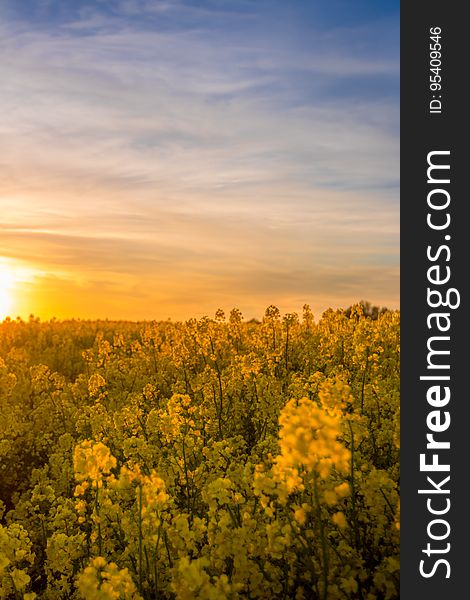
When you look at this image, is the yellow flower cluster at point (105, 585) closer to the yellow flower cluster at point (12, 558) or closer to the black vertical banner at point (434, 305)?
the yellow flower cluster at point (12, 558)

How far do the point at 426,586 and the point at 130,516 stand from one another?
3.18m

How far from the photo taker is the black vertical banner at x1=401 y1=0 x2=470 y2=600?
5238mm

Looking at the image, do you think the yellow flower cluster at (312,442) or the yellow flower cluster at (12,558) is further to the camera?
the yellow flower cluster at (12,558)

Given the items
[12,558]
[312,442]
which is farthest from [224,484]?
[12,558]

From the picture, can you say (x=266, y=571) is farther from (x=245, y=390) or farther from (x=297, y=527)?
(x=245, y=390)

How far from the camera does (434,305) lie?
5707 millimetres

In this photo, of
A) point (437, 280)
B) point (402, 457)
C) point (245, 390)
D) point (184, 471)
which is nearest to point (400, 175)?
point (437, 280)

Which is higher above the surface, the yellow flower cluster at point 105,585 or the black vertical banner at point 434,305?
the black vertical banner at point 434,305

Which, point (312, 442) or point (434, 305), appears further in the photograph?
point (434, 305)

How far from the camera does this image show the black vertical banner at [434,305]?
5238 mm

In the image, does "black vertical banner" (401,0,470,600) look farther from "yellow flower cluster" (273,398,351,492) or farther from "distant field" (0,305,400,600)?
"yellow flower cluster" (273,398,351,492)

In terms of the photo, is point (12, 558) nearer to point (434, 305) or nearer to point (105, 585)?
point (105, 585)

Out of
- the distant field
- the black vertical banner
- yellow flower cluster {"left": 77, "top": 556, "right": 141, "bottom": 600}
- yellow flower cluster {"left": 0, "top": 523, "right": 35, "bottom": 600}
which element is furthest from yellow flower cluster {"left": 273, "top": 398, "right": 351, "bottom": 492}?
yellow flower cluster {"left": 0, "top": 523, "right": 35, "bottom": 600}

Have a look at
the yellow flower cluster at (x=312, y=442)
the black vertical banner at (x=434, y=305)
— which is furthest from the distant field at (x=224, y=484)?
the black vertical banner at (x=434, y=305)
